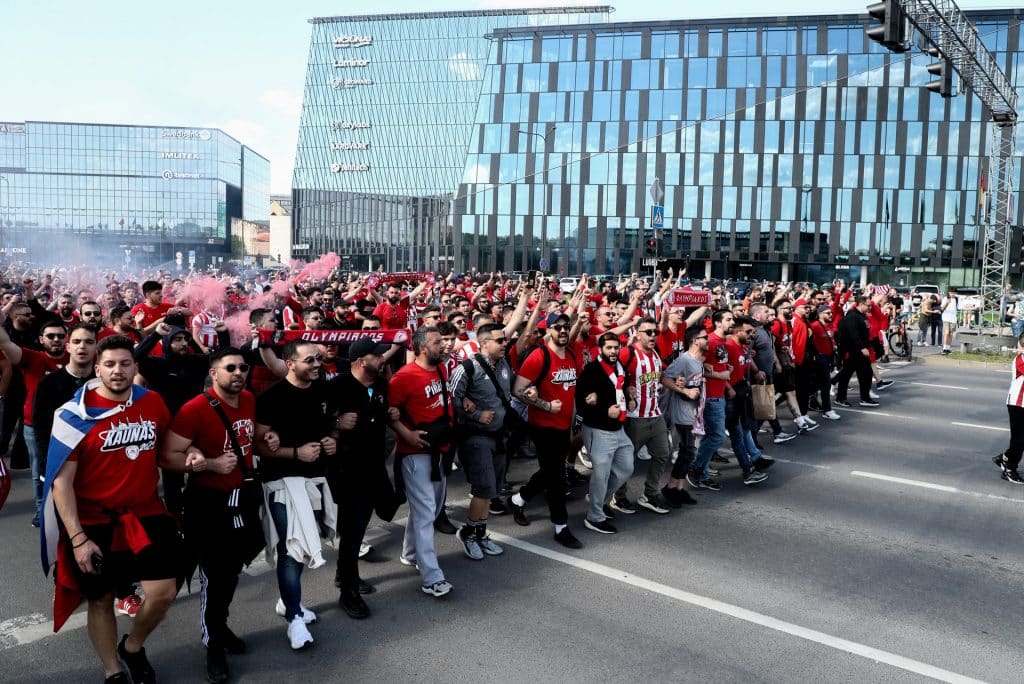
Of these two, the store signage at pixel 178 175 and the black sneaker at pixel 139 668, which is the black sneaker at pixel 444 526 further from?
the store signage at pixel 178 175

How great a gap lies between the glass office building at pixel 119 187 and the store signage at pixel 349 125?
1589 inches

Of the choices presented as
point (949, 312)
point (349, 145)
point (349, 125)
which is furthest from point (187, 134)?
point (949, 312)

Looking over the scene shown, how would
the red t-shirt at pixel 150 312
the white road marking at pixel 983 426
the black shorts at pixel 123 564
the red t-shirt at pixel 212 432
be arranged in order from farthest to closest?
the white road marking at pixel 983 426, the red t-shirt at pixel 150 312, the red t-shirt at pixel 212 432, the black shorts at pixel 123 564

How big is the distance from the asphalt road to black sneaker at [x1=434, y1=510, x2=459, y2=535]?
0.61 feet

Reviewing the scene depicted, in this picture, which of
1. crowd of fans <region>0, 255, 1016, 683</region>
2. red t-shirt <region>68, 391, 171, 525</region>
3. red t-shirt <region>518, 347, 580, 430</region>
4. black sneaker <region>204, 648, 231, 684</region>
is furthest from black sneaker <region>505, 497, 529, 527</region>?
red t-shirt <region>68, 391, 171, 525</region>

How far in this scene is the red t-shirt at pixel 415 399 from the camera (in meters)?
5.55

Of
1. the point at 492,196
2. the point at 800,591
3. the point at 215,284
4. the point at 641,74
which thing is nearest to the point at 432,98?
the point at 492,196

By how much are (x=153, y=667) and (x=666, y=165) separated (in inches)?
2301

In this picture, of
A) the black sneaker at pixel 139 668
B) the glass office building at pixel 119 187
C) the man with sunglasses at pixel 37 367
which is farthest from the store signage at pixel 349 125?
the black sneaker at pixel 139 668

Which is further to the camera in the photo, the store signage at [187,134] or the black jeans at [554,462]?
the store signage at [187,134]

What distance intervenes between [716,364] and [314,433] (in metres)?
4.56

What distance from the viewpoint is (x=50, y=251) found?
254 ft

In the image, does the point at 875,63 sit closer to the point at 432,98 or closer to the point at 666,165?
the point at 666,165

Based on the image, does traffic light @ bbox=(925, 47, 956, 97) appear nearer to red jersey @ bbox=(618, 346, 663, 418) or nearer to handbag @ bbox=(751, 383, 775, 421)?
handbag @ bbox=(751, 383, 775, 421)
